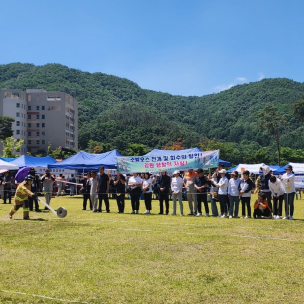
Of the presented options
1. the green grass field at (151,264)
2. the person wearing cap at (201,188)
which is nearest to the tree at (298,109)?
the person wearing cap at (201,188)

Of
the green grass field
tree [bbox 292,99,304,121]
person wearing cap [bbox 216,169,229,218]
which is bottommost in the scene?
the green grass field

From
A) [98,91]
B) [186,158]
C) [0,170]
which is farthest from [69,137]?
[186,158]

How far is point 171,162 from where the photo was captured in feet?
61.5

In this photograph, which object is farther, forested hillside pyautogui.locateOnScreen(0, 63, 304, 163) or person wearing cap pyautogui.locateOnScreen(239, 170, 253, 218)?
forested hillside pyautogui.locateOnScreen(0, 63, 304, 163)

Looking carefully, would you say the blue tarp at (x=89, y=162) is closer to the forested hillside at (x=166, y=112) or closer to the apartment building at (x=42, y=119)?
the forested hillside at (x=166, y=112)

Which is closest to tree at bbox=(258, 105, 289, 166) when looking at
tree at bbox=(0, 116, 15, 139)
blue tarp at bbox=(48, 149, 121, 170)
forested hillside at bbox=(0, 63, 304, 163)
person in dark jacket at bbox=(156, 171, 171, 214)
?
forested hillside at bbox=(0, 63, 304, 163)

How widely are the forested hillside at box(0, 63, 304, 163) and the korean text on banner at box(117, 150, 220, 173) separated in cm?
6787

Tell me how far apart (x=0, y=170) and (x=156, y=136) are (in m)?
92.3

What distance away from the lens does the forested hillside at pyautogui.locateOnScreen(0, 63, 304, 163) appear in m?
113

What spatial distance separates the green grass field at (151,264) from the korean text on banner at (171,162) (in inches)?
229

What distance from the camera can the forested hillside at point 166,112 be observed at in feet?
372

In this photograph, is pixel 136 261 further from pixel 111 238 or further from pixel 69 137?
pixel 69 137

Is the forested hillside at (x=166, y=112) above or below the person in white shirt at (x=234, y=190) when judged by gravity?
above

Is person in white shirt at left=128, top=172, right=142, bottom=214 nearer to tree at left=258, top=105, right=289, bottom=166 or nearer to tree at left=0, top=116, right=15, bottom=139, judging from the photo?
tree at left=258, top=105, right=289, bottom=166
